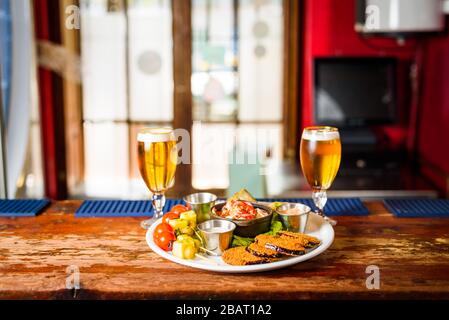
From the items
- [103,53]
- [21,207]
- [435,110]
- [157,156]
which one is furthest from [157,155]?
[103,53]

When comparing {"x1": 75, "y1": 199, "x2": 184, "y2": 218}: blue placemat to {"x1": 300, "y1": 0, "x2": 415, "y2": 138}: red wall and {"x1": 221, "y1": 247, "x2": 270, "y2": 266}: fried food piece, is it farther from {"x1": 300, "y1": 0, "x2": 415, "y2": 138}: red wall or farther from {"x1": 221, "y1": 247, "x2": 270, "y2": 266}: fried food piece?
{"x1": 300, "y1": 0, "x2": 415, "y2": 138}: red wall

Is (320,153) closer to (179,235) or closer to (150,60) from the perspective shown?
(179,235)

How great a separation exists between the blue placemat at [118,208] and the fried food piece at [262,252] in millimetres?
501

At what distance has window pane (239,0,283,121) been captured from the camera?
15.2ft

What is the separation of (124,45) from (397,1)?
2468mm

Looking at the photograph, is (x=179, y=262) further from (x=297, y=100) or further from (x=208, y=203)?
(x=297, y=100)

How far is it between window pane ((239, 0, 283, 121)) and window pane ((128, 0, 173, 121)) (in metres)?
0.65

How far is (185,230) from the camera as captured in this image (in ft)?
4.28

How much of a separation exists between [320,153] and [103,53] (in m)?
3.77

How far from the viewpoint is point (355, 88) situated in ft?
12.1

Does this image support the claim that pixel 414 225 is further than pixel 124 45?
No

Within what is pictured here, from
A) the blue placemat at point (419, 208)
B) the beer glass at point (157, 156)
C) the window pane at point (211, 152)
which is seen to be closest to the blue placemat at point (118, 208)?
the beer glass at point (157, 156)

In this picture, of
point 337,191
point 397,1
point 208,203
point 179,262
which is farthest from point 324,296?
point 397,1

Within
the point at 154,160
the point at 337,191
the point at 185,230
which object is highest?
the point at 154,160
